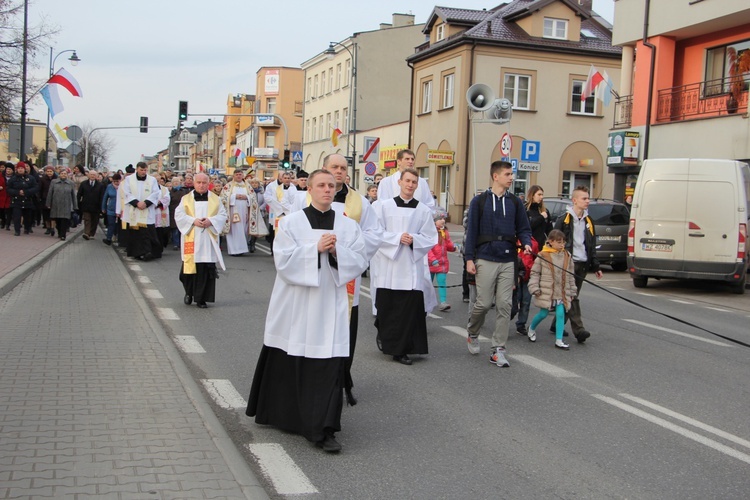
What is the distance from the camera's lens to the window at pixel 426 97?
4159cm

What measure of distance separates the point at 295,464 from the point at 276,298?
109 centimetres

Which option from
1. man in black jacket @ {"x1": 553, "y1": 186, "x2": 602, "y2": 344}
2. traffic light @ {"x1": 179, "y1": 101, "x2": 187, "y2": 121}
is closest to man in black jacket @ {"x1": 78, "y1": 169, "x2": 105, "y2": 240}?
man in black jacket @ {"x1": 553, "y1": 186, "x2": 602, "y2": 344}

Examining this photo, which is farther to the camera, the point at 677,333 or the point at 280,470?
the point at 677,333

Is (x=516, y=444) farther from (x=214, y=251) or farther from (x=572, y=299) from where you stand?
(x=214, y=251)

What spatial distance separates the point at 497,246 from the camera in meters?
7.97

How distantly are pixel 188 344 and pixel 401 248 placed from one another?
8.10 feet

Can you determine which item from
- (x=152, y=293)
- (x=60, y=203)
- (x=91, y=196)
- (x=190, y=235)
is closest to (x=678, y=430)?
(x=190, y=235)

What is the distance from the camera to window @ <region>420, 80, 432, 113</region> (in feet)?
136

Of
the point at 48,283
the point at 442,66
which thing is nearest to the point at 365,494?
the point at 48,283

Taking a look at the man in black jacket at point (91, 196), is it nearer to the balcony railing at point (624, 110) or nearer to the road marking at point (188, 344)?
the road marking at point (188, 344)

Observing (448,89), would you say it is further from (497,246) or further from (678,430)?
(678,430)

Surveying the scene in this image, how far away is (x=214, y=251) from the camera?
11.6 m

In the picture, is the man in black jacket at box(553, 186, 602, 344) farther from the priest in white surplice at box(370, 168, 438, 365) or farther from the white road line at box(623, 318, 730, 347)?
the priest in white surplice at box(370, 168, 438, 365)

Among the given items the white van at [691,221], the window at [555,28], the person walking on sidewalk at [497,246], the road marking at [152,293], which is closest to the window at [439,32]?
the window at [555,28]
